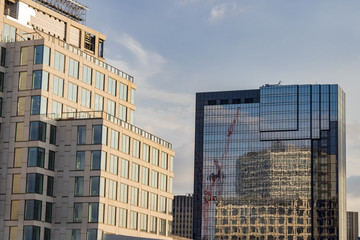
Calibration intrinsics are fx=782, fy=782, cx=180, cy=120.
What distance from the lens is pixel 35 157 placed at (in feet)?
417

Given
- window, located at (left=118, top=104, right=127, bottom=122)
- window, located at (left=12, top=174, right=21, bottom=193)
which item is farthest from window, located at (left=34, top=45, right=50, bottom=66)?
window, located at (left=118, top=104, right=127, bottom=122)

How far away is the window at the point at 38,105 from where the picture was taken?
130 meters

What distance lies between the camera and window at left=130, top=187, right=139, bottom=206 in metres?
141

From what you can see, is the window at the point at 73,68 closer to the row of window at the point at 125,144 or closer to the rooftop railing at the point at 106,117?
the rooftop railing at the point at 106,117

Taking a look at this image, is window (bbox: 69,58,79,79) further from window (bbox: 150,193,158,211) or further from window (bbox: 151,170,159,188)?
window (bbox: 150,193,158,211)

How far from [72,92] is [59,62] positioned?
687cm

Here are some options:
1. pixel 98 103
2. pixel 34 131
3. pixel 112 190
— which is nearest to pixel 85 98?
pixel 98 103

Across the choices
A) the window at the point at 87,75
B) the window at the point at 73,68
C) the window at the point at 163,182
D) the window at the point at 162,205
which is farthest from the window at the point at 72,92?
the window at the point at 162,205

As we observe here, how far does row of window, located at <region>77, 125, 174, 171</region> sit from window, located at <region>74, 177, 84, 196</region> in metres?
6.03

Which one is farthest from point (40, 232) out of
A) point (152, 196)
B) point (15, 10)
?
point (15, 10)

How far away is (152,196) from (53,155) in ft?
84.6

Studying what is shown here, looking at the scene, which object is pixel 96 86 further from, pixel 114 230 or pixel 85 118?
pixel 114 230

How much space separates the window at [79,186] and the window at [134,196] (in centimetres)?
1368

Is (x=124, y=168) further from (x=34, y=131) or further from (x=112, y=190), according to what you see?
(x=34, y=131)
